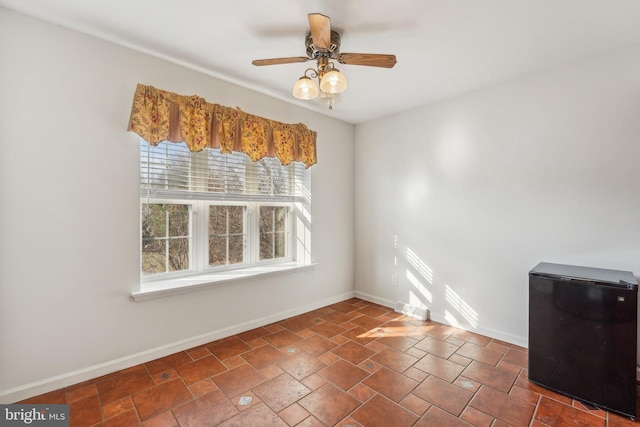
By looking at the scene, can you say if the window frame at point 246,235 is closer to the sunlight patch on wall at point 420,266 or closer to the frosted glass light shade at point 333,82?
the sunlight patch on wall at point 420,266

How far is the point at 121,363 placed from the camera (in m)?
2.26

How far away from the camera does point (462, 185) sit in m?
3.08

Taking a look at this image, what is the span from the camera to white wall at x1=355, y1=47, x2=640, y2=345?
7.37 ft

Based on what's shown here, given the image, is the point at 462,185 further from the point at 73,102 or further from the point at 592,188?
the point at 73,102

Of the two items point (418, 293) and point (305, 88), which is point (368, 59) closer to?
point (305, 88)

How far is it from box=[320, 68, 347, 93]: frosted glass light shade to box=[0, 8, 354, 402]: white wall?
143 centimetres

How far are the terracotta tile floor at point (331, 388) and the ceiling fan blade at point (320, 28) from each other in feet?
7.51

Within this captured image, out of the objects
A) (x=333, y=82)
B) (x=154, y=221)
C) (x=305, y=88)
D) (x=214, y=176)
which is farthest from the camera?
(x=214, y=176)

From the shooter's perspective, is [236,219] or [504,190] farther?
[236,219]

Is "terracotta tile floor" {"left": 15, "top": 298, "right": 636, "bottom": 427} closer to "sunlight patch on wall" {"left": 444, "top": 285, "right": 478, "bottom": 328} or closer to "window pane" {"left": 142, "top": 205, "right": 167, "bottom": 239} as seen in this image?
"sunlight patch on wall" {"left": 444, "top": 285, "right": 478, "bottom": 328}

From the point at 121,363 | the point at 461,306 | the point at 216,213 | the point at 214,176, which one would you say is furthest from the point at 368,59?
the point at 121,363

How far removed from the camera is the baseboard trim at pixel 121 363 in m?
1.90

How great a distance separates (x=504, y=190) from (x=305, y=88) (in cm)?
213

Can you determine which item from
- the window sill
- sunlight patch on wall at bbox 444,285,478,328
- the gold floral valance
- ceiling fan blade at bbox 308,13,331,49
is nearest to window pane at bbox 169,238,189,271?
the window sill
